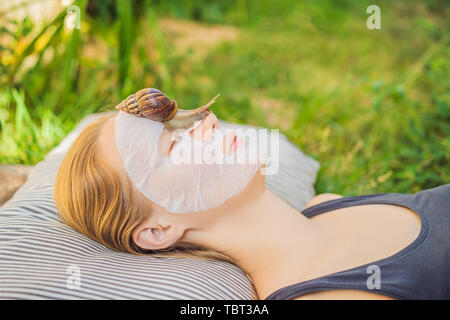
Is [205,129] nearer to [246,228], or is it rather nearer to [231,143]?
[231,143]

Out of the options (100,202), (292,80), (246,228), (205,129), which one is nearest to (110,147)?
(100,202)

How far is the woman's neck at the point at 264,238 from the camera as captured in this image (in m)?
1.32

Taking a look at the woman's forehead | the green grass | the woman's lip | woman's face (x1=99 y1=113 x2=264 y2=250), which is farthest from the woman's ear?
the green grass

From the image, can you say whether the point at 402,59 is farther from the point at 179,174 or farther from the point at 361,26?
the point at 179,174

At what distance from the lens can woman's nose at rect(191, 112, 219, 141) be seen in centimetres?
133

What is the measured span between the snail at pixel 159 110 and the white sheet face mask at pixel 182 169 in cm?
3

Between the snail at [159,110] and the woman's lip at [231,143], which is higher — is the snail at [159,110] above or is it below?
above

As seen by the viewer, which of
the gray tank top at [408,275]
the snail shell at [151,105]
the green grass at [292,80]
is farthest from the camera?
the green grass at [292,80]

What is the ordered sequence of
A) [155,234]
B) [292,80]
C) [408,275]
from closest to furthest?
[408,275] < [155,234] < [292,80]

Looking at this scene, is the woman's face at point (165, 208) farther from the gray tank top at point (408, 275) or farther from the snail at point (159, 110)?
the gray tank top at point (408, 275)

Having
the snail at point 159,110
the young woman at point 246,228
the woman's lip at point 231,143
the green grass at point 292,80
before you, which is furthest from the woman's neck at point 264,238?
the green grass at point 292,80

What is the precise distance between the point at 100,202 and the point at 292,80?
3228 millimetres

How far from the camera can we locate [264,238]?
4.44 ft
